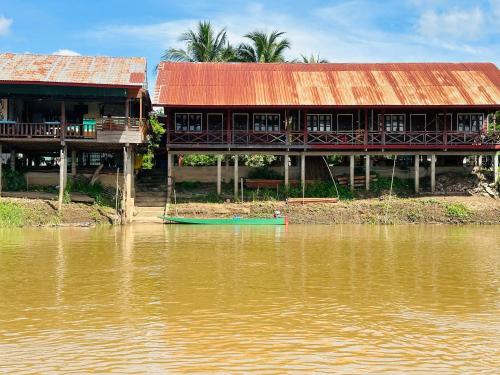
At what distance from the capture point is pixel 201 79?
3161cm

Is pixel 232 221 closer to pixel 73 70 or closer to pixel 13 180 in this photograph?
pixel 73 70

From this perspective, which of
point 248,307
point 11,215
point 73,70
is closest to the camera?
point 248,307

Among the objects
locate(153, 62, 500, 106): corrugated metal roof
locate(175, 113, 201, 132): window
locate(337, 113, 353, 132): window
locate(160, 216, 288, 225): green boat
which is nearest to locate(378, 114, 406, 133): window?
locate(153, 62, 500, 106): corrugated metal roof

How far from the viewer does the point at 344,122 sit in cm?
3159

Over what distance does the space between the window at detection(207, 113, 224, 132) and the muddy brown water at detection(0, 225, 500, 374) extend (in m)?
13.0

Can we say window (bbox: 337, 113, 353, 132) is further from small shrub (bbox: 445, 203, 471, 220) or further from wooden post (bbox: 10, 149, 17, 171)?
wooden post (bbox: 10, 149, 17, 171)

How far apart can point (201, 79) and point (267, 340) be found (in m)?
24.7

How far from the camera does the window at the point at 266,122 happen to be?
31359mm

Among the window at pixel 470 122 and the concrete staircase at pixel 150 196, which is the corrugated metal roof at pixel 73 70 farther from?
the window at pixel 470 122

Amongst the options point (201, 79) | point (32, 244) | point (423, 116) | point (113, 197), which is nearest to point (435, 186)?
point (423, 116)

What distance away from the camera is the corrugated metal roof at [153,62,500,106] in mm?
29391

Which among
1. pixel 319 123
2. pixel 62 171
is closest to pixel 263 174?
pixel 319 123

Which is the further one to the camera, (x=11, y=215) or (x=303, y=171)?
(x=303, y=171)

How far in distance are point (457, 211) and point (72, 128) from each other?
18.0 meters
